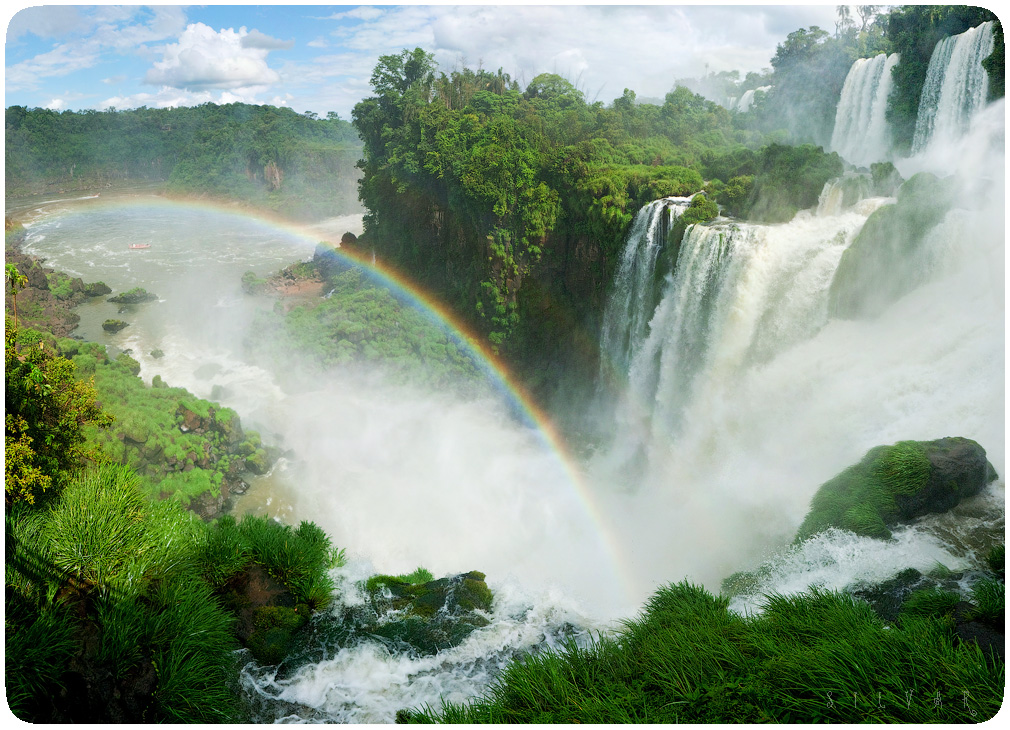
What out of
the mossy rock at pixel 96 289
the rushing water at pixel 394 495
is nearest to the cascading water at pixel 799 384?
the rushing water at pixel 394 495

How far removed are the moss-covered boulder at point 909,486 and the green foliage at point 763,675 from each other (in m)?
2.96

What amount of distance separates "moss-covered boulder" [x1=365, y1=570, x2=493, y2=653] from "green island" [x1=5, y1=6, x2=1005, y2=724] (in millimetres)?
38

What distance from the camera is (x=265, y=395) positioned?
23.3m

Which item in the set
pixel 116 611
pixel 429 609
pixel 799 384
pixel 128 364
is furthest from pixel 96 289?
pixel 799 384

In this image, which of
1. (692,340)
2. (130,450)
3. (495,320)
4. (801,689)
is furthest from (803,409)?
(130,450)

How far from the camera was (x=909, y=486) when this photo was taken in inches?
327

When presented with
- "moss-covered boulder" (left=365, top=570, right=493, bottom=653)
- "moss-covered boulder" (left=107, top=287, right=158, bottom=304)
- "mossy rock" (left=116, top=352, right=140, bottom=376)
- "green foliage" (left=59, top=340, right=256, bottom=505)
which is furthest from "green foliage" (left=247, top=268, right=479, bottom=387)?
"moss-covered boulder" (left=365, top=570, right=493, bottom=653)

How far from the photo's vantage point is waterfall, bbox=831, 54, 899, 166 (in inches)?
745

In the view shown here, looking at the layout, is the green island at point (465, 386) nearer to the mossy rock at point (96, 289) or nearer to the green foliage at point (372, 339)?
the green foliage at point (372, 339)

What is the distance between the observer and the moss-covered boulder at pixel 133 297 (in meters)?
31.6

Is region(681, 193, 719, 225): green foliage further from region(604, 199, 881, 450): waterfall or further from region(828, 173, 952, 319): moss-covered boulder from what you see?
region(828, 173, 952, 319): moss-covered boulder

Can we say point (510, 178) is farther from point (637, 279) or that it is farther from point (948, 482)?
point (948, 482)

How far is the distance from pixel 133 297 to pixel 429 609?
32.1 meters

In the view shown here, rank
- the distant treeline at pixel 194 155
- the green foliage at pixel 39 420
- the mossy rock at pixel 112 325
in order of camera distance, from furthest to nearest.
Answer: the distant treeline at pixel 194 155, the mossy rock at pixel 112 325, the green foliage at pixel 39 420
